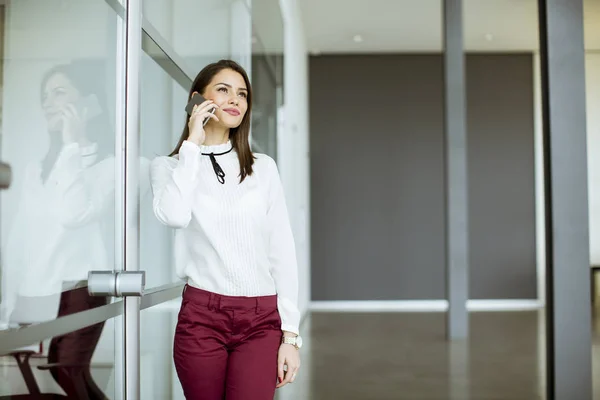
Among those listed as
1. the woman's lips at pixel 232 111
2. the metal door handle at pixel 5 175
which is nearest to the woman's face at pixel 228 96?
the woman's lips at pixel 232 111

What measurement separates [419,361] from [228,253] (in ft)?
13.0

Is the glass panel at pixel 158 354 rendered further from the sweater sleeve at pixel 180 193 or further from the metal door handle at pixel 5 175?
the metal door handle at pixel 5 175

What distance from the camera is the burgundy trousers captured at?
155 cm

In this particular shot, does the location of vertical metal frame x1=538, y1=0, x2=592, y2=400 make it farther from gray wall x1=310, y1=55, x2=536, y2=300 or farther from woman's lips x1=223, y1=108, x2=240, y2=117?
gray wall x1=310, y1=55, x2=536, y2=300

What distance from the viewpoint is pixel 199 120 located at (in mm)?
1604

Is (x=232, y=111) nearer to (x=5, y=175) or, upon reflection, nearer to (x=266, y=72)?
(x=5, y=175)

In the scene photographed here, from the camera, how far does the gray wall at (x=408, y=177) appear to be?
988 centimetres

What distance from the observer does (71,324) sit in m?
1.37

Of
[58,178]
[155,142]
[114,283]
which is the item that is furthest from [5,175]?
[155,142]

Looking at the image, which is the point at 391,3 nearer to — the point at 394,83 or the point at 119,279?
the point at 394,83

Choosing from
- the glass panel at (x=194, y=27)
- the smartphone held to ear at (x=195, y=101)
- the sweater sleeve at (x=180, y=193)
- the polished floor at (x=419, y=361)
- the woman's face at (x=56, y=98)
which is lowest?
the polished floor at (x=419, y=361)

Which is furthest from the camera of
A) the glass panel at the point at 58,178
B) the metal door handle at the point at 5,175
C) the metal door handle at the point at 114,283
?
the metal door handle at the point at 114,283

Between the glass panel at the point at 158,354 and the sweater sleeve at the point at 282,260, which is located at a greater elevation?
the sweater sleeve at the point at 282,260

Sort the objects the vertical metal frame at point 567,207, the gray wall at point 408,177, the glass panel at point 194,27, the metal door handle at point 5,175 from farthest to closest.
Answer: the gray wall at point 408,177
the vertical metal frame at point 567,207
the glass panel at point 194,27
the metal door handle at point 5,175
